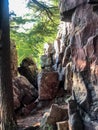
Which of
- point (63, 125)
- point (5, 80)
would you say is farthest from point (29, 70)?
→ point (63, 125)

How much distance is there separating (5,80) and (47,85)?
3.66m

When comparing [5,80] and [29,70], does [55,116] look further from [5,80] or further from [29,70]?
[29,70]

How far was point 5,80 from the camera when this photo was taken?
31.8 feet

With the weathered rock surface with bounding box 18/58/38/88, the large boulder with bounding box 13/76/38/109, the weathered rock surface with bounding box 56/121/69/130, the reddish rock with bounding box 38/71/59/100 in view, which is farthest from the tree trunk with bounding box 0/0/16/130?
→ the weathered rock surface with bounding box 18/58/38/88

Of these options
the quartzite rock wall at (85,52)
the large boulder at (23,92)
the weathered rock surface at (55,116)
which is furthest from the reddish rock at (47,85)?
the quartzite rock wall at (85,52)

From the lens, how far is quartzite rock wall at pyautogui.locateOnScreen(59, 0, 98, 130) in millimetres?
6754

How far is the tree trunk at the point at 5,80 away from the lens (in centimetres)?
954

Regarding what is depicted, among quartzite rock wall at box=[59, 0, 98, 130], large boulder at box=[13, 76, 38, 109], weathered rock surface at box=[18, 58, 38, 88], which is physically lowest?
large boulder at box=[13, 76, 38, 109]

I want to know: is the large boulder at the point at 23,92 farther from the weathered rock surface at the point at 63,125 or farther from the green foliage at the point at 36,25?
the weathered rock surface at the point at 63,125

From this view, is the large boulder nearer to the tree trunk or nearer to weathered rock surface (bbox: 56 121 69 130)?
the tree trunk

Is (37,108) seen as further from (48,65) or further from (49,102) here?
(48,65)

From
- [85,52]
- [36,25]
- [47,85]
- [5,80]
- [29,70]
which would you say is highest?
[36,25]

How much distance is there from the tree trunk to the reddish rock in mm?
3310

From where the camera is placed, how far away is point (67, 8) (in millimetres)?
7562
